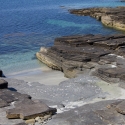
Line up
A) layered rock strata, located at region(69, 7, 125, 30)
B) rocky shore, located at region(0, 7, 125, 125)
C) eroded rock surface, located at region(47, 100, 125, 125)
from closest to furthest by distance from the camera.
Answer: eroded rock surface, located at region(47, 100, 125, 125)
rocky shore, located at region(0, 7, 125, 125)
layered rock strata, located at region(69, 7, 125, 30)

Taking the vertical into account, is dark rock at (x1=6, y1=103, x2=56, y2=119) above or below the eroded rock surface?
above

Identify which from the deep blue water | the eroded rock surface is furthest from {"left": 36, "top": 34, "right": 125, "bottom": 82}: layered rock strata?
the eroded rock surface

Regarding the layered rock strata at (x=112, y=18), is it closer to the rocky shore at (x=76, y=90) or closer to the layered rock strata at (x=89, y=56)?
the rocky shore at (x=76, y=90)

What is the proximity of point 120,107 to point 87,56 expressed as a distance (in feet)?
31.0

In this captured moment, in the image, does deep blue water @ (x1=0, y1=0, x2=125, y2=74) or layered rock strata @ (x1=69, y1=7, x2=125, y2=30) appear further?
layered rock strata @ (x1=69, y1=7, x2=125, y2=30)

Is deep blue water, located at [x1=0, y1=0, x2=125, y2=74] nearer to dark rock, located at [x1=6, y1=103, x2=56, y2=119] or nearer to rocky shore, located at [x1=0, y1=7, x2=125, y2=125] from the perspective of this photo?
rocky shore, located at [x1=0, y1=7, x2=125, y2=125]

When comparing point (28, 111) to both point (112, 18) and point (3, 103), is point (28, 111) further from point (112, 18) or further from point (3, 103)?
point (112, 18)

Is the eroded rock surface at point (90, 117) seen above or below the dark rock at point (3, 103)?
below

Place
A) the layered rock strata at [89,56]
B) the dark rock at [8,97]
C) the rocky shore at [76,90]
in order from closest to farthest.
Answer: the rocky shore at [76,90] → the dark rock at [8,97] → the layered rock strata at [89,56]

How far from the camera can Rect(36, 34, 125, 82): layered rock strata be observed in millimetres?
20547

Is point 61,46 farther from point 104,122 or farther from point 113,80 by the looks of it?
point 104,122

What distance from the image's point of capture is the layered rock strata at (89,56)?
67.4 ft

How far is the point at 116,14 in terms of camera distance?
4656cm

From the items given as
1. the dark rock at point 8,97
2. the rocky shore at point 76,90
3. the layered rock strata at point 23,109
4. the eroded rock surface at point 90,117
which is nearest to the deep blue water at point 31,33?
the rocky shore at point 76,90
